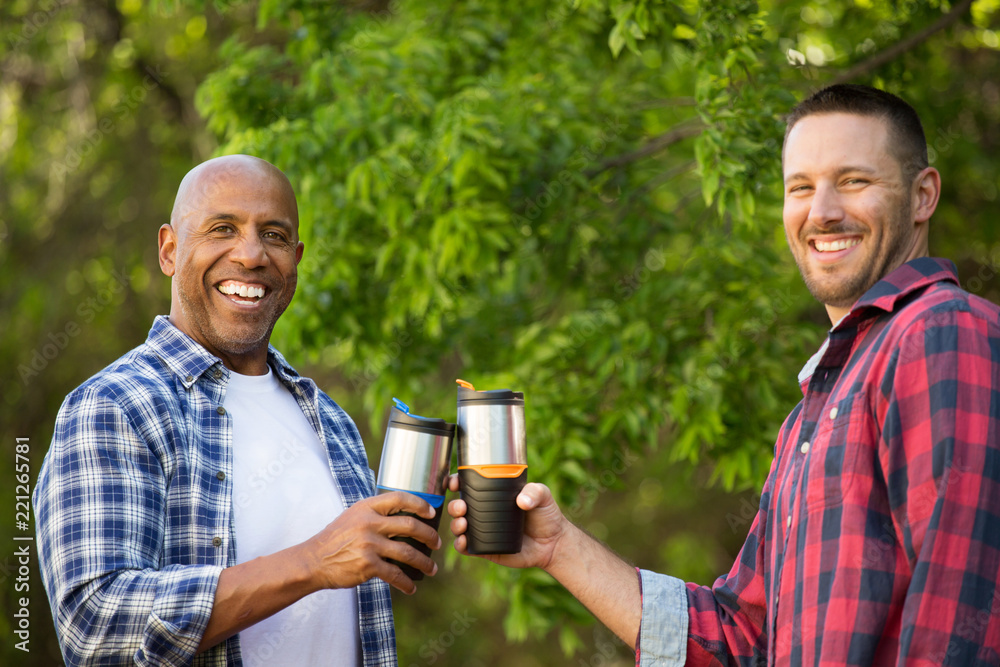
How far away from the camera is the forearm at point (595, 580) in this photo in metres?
2.71

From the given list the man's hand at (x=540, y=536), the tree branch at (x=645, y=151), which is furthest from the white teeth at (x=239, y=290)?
the tree branch at (x=645, y=151)

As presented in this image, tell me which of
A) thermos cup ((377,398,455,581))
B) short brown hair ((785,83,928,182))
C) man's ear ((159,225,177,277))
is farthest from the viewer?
man's ear ((159,225,177,277))

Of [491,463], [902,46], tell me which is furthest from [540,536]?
[902,46]

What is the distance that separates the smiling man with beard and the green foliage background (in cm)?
130

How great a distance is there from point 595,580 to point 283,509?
3.00ft

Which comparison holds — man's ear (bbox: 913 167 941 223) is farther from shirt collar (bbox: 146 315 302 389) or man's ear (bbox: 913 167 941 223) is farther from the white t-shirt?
shirt collar (bbox: 146 315 302 389)

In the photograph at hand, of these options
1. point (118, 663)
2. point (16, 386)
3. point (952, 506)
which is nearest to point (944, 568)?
point (952, 506)

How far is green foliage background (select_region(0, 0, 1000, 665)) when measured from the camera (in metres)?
4.26

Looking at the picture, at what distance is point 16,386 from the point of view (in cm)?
715

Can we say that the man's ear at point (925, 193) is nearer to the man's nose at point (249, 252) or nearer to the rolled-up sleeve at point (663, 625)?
the rolled-up sleeve at point (663, 625)

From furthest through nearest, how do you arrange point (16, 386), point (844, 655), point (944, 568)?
1. point (16, 386)
2. point (844, 655)
3. point (944, 568)

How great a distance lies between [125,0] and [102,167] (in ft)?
4.38

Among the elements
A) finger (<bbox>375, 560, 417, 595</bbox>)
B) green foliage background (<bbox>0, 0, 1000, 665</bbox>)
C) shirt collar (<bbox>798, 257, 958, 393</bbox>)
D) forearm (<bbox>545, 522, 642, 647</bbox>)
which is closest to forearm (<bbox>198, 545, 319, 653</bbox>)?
finger (<bbox>375, 560, 417, 595</bbox>)

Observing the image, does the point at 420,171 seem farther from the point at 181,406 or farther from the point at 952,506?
the point at 952,506
